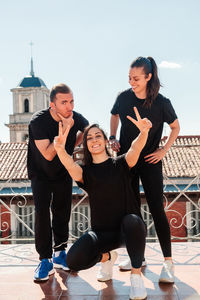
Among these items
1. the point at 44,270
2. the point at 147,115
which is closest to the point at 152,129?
the point at 147,115

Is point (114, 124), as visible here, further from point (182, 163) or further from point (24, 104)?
point (24, 104)

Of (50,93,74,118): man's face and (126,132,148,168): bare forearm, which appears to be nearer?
(126,132,148,168): bare forearm

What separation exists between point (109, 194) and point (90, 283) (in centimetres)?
81

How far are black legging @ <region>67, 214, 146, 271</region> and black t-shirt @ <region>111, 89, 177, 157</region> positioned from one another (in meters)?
0.64

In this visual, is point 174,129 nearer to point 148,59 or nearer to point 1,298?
point 148,59

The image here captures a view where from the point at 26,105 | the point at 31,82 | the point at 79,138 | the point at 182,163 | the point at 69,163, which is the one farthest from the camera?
the point at 31,82

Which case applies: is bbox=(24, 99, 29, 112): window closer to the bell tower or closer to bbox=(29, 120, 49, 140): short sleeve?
the bell tower

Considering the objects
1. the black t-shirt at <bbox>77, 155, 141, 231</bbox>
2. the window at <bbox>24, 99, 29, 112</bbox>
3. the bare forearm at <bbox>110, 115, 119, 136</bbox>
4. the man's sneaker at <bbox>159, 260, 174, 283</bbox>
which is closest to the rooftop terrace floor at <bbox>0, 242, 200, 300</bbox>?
the man's sneaker at <bbox>159, 260, 174, 283</bbox>

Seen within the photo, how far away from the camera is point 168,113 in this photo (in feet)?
9.07

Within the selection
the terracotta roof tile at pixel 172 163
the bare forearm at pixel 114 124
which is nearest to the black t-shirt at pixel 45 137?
the bare forearm at pixel 114 124

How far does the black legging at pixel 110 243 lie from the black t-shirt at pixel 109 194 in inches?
3.3

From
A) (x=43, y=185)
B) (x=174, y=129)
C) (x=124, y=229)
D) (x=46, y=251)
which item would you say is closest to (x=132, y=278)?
(x=124, y=229)

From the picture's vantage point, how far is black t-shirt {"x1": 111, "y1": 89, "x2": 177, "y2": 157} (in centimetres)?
273

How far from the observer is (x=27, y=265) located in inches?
130
